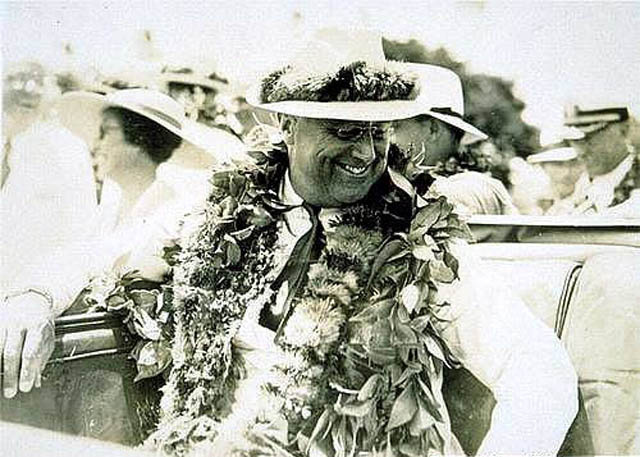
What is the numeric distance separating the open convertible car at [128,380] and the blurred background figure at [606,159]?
0.40 ft

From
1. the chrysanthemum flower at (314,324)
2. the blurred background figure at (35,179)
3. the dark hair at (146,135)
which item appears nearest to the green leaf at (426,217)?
the chrysanthemum flower at (314,324)

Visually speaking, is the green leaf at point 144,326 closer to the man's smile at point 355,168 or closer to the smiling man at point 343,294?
the smiling man at point 343,294

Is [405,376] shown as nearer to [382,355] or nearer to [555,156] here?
[382,355]

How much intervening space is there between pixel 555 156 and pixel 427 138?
0.24 metres

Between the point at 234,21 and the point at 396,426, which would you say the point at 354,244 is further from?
the point at 234,21

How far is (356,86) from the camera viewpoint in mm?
1724

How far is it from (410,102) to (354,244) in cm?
28

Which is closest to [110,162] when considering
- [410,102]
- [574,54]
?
[410,102]

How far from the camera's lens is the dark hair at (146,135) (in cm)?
177

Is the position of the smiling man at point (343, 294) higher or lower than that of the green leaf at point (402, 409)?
higher

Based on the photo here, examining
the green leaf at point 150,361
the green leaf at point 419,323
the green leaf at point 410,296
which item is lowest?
the green leaf at point 150,361

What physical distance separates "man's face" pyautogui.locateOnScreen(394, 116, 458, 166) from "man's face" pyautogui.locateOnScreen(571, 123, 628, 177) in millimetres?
240

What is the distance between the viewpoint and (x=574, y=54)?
5.89 ft

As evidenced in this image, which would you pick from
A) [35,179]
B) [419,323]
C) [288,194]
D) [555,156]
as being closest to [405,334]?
[419,323]
